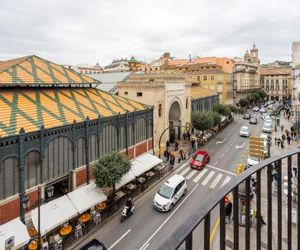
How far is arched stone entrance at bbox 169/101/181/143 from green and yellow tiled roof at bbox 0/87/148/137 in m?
14.1

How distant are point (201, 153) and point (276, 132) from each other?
2466 cm

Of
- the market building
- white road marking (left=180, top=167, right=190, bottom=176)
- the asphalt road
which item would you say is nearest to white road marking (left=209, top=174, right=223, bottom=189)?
the asphalt road

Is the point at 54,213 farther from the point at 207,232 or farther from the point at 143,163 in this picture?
the point at 207,232

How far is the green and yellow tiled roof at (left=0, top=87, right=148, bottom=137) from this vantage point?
16.8 metres

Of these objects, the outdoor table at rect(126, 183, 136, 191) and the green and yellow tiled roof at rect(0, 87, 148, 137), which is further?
the outdoor table at rect(126, 183, 136, 191)

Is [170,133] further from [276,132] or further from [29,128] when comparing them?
[29,128]

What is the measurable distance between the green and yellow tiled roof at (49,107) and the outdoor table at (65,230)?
7.04 meters

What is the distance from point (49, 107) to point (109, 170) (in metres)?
7.59

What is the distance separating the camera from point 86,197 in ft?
59.9

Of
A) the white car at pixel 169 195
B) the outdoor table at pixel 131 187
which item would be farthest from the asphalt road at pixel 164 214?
the outdoor table at pixel 131 187

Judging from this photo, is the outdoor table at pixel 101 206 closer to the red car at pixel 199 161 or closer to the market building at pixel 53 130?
the market building at pixel 53 130

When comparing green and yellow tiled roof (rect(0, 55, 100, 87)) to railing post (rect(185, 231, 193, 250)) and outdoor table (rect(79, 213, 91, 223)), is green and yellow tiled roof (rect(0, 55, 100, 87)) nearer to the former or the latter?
outdoor table (rect(79, 213, 91, 223))

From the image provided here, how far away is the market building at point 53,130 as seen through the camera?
15312 mm

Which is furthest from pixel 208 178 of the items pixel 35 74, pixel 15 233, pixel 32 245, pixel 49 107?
pixel 35 74
